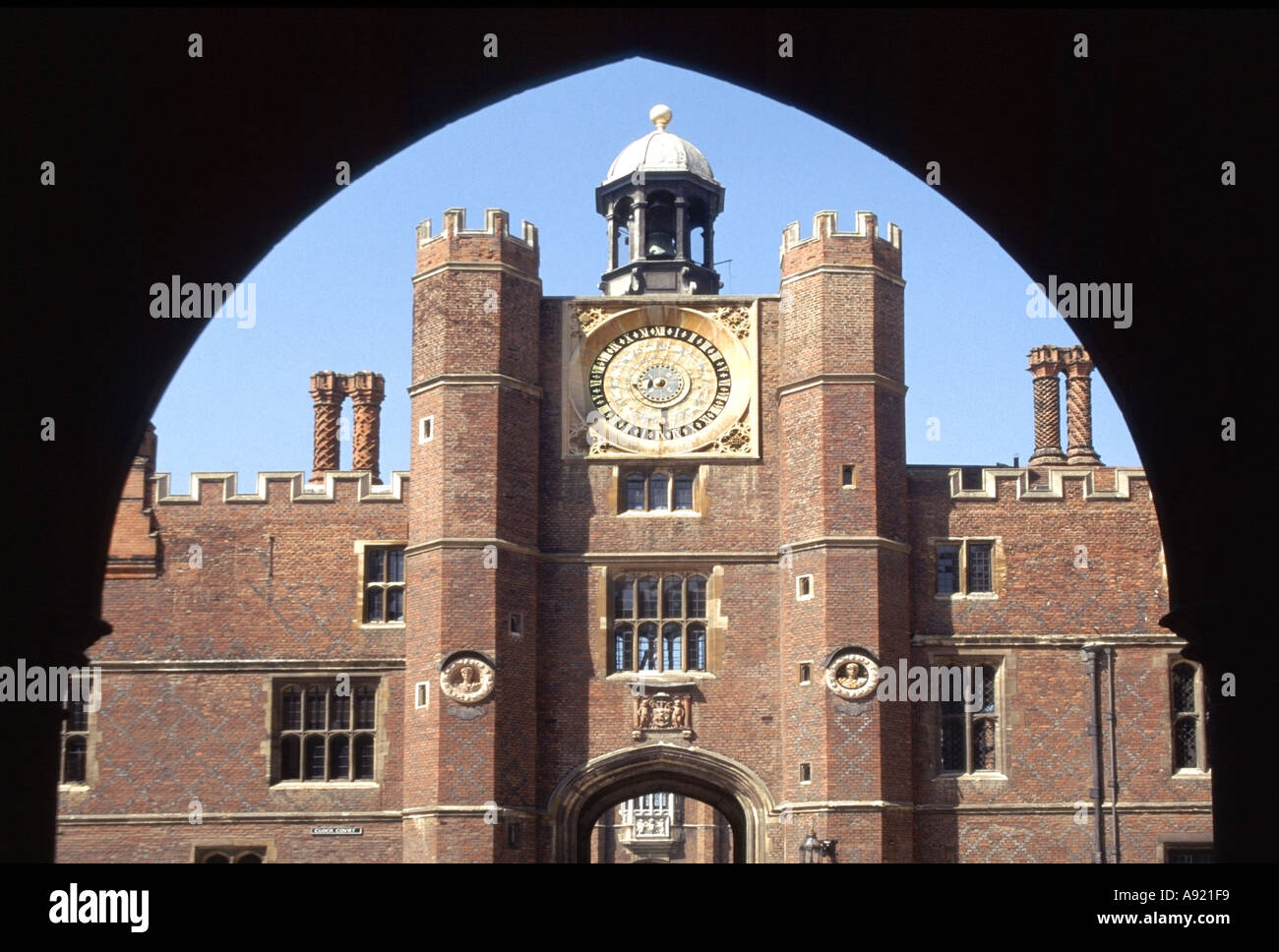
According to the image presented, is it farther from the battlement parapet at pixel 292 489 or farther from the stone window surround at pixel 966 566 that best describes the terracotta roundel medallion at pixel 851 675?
the battlement parapet at pixel 292 489

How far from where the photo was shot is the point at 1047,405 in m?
44.0

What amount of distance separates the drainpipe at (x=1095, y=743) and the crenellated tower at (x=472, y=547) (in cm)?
907

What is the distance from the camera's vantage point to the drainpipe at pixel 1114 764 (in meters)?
33.6

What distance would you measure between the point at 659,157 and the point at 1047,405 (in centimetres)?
1028

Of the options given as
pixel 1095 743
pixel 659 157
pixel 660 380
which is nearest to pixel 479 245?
pixel 660 380

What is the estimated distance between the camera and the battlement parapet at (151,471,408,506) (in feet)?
114

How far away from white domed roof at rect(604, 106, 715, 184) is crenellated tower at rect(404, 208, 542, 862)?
5.70 meters

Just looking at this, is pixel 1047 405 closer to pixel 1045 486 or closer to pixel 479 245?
pixel 1045 486

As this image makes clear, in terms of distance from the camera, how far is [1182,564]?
8.49 meters

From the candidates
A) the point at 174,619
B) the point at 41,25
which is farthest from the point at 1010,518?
the point at 41,25

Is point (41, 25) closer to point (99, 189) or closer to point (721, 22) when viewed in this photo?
point (99, 189)

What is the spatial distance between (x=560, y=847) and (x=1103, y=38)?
26.8 m

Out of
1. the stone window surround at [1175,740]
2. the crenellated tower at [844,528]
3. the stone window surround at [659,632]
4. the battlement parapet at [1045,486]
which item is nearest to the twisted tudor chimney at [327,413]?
the stone window surround at [659,632]

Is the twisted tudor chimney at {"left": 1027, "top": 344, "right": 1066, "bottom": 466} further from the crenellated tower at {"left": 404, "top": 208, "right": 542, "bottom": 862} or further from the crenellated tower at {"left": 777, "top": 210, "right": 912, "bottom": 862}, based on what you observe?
the crenellated tower at {"left": 404, "top": 208, "right": 542, "bottom": 862}
